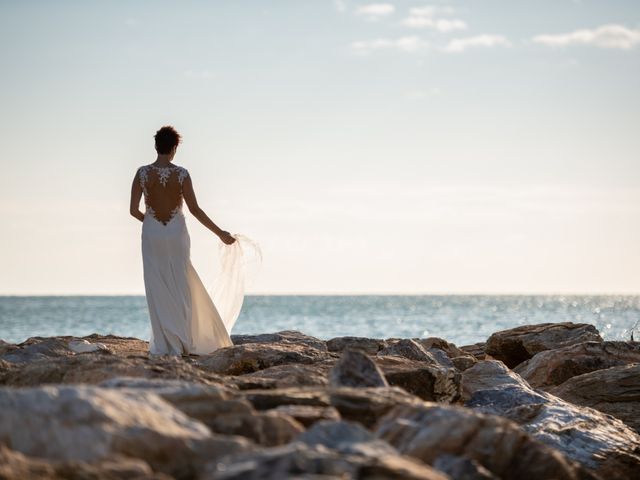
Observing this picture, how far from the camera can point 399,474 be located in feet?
13.6

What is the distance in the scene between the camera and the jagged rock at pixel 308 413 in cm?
525

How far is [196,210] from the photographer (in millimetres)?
11742

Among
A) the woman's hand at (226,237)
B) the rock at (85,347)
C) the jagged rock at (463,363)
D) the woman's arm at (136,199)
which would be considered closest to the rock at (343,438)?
the rock at (85,347)

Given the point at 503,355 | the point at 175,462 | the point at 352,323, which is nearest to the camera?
the point at 175,462

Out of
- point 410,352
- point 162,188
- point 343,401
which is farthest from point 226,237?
point 343,401

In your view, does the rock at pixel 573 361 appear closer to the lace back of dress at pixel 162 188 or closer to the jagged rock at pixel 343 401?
the lace back of dress at pixel 162 188

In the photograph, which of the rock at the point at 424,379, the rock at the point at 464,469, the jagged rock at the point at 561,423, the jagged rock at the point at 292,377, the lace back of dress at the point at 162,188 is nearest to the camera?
the rock at the point at 464,469

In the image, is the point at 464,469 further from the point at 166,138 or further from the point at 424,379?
the point at 166,138

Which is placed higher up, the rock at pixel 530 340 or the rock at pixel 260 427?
the rock at pixel 530 340

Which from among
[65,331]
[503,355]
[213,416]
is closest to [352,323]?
[65,331]

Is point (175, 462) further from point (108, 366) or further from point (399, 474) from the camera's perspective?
point (108, 366)

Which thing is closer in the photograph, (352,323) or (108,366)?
(108,366)

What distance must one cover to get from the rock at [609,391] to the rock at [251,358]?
2458 mm

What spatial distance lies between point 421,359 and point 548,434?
2536mm
